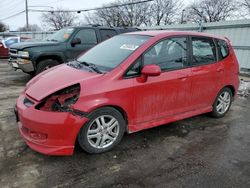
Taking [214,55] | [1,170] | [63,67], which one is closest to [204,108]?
[214,55]

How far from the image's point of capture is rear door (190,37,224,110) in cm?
432

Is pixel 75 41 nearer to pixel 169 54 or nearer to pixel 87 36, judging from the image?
pixel 87 36

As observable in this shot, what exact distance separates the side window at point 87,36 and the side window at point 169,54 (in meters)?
4.83

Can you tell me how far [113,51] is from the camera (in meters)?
4.07

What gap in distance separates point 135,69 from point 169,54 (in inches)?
30.0

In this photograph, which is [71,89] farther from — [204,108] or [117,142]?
[204,108]

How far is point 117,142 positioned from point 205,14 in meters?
50.5

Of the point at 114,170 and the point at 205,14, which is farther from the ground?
the point at 205,14

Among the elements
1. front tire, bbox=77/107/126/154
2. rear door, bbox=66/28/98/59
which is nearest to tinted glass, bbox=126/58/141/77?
front tire, bbox=77/107/126/154

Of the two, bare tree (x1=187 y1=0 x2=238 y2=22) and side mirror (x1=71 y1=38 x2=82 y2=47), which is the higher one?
bare tree (x1=187 y1=0 x2=238 y2=22)

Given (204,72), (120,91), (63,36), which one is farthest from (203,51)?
(63,36)

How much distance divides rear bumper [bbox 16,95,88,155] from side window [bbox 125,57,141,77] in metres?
0.90

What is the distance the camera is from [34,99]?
10.7 ft

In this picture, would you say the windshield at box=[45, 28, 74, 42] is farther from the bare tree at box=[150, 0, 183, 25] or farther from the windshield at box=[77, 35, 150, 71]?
the bare tree at box=[150, 0, 183, 25]
